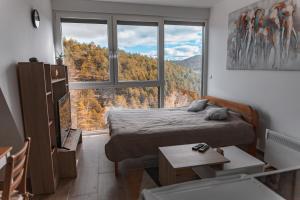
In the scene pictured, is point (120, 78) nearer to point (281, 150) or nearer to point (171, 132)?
point (171, 132)

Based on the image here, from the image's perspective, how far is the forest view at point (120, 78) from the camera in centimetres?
411

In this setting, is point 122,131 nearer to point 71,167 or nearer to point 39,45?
point 71,167

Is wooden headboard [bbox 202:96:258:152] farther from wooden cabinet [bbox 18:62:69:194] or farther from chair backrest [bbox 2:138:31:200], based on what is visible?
chair backrest [bbox 2:138:31:200]

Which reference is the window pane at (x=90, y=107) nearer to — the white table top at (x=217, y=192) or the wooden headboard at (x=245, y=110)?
the wooden headboard at (x=245, y=110)

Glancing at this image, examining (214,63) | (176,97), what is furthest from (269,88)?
(176,97)

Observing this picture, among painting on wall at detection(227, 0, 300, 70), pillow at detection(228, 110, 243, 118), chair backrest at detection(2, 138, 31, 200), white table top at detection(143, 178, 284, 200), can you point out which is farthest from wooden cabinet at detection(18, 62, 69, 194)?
painting on wall at detection(227, 0, 300, 70)

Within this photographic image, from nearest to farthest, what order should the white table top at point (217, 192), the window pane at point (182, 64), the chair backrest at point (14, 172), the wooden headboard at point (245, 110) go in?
the white table top at point (217, 192)
the chair backrest at point (14, 172)
the wooden headboard at point (245, 110)
the window pane at point (182, 64)

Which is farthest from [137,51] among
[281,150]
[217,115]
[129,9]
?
[281,150]

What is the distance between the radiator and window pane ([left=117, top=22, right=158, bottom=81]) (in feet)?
8.42

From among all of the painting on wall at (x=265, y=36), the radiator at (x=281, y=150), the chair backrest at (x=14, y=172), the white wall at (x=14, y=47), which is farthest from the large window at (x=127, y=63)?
the chair backrest at (x=14, y=172)

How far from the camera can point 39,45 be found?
2.88 meters

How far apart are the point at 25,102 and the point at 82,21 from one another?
243 cm

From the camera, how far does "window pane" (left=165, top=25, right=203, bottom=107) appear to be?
15.0 ft

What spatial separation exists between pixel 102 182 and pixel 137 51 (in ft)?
9.00
